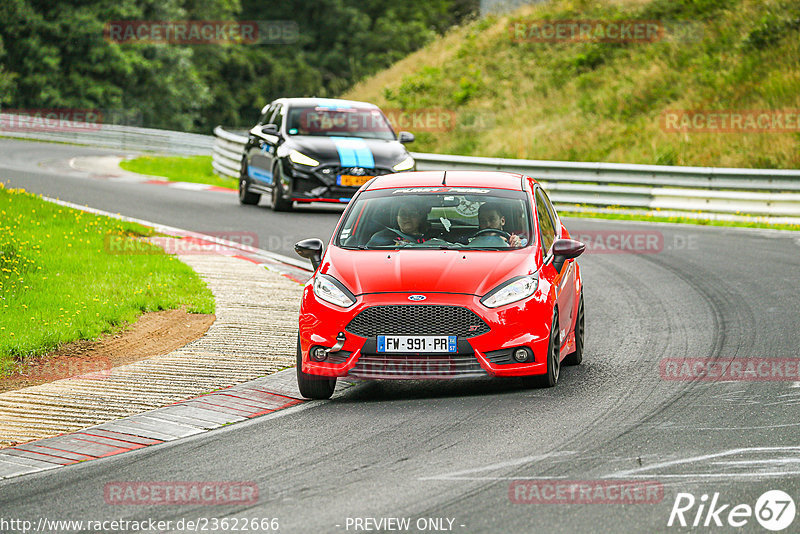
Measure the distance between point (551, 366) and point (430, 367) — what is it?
1.00 meters

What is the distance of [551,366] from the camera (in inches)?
342

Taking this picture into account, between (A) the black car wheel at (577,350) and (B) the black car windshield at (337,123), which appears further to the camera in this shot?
(B) the black car windshield at (337,123)

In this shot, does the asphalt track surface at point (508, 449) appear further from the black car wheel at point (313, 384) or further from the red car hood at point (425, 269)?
the red car hood at point (425, 269)

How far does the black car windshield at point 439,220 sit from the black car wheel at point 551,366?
2.78ft

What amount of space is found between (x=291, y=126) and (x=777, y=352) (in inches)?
498

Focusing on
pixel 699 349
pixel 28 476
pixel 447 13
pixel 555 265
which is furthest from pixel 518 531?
pixel 447 13

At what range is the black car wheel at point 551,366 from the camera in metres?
8.61

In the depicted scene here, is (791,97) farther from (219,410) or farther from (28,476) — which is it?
(28,476)

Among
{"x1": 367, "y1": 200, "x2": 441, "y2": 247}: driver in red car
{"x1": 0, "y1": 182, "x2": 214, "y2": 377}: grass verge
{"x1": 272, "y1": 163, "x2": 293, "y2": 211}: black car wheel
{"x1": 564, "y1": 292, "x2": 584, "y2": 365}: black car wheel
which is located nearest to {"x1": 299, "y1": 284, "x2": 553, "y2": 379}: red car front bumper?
{"x1": 367, "y1": 200, "x2": 441, "y2": 247}: driver in red car

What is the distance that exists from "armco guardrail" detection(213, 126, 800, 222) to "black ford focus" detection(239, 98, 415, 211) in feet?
13.2

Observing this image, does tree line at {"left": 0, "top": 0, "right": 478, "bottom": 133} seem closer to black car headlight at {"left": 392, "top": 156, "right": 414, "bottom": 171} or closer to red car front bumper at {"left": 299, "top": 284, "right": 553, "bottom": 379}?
black car headlight at {"left": 392, "top": 156, "right": 414, "bottom": 171}

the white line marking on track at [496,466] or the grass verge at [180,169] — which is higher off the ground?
the grass verge at [180,169]

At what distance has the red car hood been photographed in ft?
27.8

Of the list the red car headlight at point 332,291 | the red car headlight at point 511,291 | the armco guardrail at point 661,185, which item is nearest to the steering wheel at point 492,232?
the red car headlight at point 511,291
